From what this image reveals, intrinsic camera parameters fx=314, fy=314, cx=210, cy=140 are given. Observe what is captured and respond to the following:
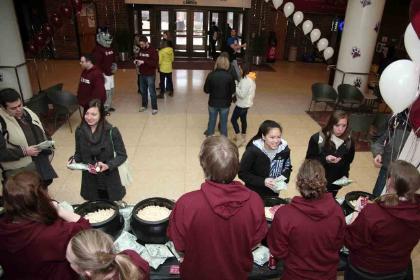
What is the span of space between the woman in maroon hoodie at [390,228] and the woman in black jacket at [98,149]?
204 centimetres

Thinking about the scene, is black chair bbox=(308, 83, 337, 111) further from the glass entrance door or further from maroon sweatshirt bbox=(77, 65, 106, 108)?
the glass entrance door

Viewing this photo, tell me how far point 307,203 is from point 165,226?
0.99 meters

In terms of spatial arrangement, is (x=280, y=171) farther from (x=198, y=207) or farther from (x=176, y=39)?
(x=176, y=39)

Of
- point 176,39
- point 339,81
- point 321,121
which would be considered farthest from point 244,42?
point 321,121

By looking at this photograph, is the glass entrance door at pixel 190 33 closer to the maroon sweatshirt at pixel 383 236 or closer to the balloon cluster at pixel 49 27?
the balloon cluster at pixel 49 27

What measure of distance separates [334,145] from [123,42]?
36.2ft

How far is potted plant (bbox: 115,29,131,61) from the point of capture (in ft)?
40.4

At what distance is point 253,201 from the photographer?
175 cm

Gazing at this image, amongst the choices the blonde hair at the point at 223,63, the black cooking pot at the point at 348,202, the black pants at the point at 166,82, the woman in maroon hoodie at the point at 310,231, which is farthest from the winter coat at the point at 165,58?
the woman in maroon hoodie at the point at 310,231

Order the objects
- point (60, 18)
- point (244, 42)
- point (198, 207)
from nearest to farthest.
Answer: point (198, 207), point (60, 18), point (244, 42)

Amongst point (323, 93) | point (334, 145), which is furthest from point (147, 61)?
point (334, 145)

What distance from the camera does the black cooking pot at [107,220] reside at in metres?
2.13

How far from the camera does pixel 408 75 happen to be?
2.81 metres

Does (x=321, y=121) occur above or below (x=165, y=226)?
below
